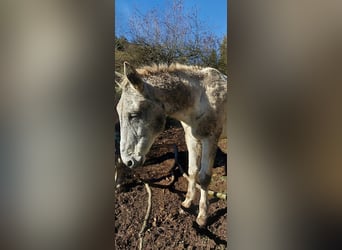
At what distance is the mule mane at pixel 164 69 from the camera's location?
3.09m

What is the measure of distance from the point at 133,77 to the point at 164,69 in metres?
0.28

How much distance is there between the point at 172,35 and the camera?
3078 mm

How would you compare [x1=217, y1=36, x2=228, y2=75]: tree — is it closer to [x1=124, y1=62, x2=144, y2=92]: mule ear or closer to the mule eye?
[x1=124, y1=62, x2=144, y2=92]: mule ear

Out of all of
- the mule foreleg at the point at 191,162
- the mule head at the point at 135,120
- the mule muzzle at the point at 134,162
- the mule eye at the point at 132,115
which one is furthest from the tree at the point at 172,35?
the mule muzzle at the point at 134,162

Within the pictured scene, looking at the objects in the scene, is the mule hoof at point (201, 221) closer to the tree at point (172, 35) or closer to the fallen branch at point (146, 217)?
the fallen branch at point (146, 217)

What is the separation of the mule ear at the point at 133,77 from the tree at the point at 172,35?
0.17 metres

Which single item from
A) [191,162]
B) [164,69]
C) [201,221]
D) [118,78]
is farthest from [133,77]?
[201,221]

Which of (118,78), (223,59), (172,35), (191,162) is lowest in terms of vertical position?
(191,162)

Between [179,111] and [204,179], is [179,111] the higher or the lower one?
the higher one

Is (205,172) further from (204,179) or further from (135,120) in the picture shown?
(135,120)

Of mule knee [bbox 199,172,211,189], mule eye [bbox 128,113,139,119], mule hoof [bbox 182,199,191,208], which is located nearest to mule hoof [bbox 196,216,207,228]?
mule hoof [bbox 182,199,191,208]
